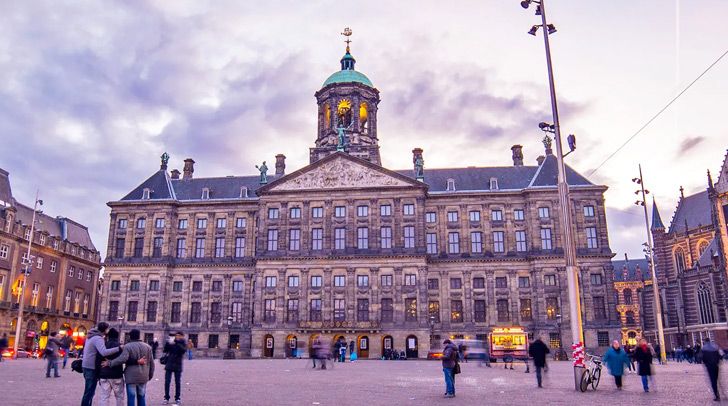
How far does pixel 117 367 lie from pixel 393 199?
2052 inches

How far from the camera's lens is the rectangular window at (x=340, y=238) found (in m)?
61.6

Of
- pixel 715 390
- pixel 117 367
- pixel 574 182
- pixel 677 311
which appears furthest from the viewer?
pixel 677 311

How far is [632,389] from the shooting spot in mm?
19016

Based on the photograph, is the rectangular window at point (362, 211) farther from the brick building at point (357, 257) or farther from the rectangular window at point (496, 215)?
the rectangular window at point (496, 215)

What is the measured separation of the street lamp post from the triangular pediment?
4116cm

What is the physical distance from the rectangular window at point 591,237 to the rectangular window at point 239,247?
38505 millimetres

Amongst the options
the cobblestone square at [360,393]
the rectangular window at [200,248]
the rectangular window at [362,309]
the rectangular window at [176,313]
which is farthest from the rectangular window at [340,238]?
the cobblestone square at [360,393]

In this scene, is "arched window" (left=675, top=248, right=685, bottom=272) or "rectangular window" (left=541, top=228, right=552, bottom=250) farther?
"arched window" (left=675, top=248, right=685, bottom=272)

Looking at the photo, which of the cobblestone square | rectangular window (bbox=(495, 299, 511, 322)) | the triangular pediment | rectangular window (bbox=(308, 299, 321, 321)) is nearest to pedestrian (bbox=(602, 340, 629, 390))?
the cobblestone square

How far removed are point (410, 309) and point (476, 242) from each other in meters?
11.1

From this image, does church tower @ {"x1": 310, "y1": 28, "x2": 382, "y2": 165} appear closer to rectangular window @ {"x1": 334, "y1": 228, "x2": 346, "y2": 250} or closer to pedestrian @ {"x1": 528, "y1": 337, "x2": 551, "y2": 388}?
rectangular window @ {"x1": 334, "y1": 228, "x2": 346, "y2": 250}

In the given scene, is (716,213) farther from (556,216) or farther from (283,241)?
(283,241)

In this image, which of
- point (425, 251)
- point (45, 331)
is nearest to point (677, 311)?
point (425, 251)

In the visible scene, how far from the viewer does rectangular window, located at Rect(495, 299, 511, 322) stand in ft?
199
